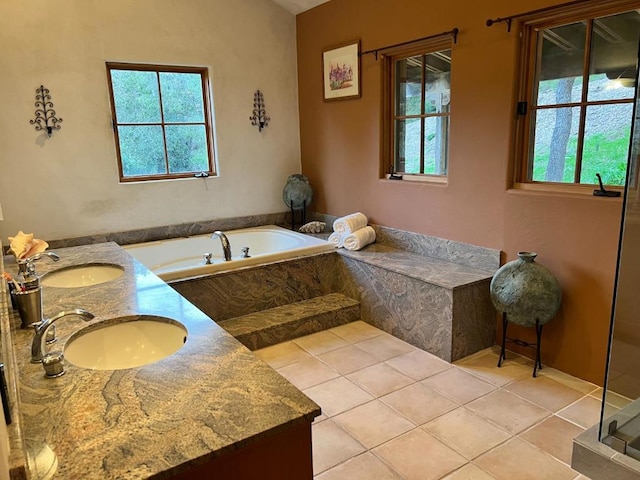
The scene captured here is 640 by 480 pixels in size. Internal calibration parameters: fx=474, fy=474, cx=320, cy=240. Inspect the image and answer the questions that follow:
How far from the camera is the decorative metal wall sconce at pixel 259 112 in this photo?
4.20 metres

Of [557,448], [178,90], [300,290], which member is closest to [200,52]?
[178,90]

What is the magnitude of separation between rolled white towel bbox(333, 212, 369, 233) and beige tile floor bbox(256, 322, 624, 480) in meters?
0.94

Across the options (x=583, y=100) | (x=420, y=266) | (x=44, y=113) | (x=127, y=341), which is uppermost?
(x=44, y=113)

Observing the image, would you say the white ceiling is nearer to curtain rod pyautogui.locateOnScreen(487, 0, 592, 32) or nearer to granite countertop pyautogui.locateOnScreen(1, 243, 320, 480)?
curtain rod pyautogui.locateOnScreen(487, 0, 592, 32)

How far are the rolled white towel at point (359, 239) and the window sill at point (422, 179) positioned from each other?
430 millimetres

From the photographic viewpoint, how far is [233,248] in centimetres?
411

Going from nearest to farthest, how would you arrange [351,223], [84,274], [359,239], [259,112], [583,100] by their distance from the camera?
1. [583,100]
2. [84,274]
3. [359,239]
4. [351,223]
5. [259,112]

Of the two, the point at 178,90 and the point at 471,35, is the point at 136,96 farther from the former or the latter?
the point at 471,35

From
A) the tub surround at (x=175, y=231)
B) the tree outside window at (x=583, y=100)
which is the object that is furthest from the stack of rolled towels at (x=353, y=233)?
the tree outside window at (x=583, y=100)

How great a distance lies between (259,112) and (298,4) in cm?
96

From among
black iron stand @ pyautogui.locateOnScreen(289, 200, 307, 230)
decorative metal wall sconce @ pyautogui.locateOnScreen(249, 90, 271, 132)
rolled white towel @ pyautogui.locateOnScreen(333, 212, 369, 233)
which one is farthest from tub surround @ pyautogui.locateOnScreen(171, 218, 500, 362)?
decorative metal wall sconce @ pyautogui.locateOnScreen(249, 90, 271, 132)

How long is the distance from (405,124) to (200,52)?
1.78 m

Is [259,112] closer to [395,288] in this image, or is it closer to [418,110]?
[418,110]

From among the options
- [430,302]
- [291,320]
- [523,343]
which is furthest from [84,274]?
[523,343]
